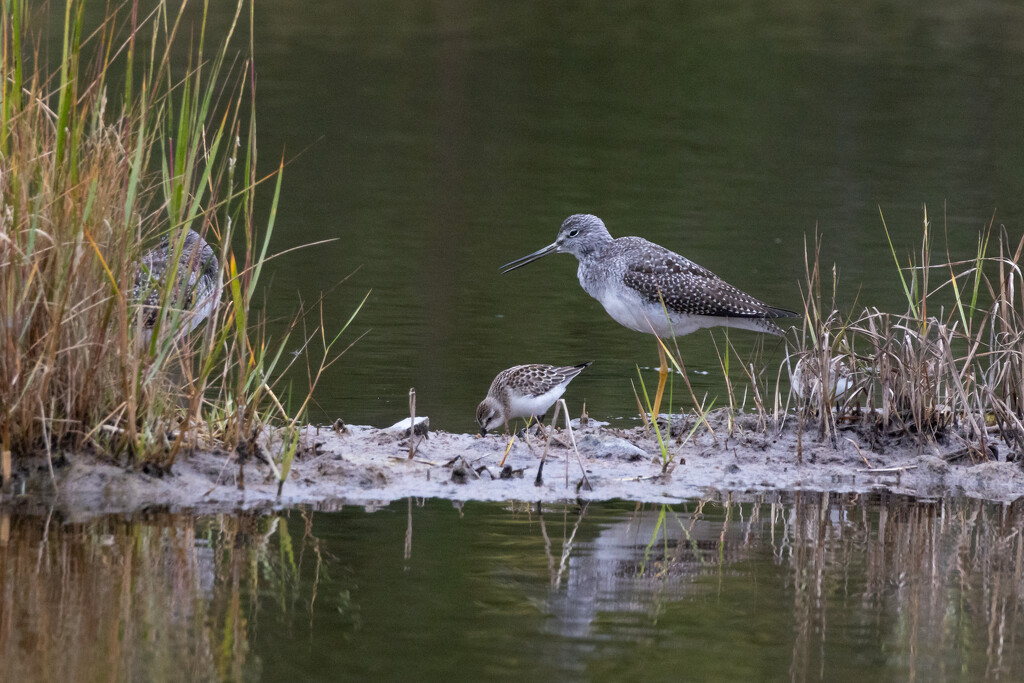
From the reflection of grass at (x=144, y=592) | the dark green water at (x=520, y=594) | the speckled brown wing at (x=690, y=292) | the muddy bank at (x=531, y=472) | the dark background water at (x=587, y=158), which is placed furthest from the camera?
the dark background water at (x=587, y=158)

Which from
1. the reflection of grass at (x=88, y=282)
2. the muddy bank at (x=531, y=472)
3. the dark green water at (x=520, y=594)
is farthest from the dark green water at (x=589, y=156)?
the dark green water at (x=520, y=594)

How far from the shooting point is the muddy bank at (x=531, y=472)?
6.03m

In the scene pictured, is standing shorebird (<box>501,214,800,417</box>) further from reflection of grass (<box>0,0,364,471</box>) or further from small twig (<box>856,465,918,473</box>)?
reflection of grass (<box>0,0,364,471</box>)

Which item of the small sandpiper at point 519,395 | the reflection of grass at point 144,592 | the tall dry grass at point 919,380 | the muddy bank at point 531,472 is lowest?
the reflection of grass at point 144,592

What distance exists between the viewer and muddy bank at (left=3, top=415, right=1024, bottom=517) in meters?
6.03

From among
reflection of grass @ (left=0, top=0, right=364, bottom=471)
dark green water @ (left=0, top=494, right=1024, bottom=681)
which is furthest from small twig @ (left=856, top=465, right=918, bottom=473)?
reflection of grass @ (left=0, top=0, right=364, bottom=471)

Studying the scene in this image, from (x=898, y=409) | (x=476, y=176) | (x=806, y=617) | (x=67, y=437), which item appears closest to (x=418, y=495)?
(x=67, y=437)

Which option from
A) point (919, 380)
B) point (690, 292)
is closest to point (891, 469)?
point (919, 380)

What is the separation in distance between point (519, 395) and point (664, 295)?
125 cm

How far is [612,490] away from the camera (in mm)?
6715

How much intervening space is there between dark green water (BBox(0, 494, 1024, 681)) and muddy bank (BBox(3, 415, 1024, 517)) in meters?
0.18

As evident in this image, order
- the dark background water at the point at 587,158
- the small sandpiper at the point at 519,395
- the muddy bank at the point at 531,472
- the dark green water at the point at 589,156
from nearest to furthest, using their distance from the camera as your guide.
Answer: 1. the muddy bank at the point at 531,472
2. the small sandpiper at the point at 519,395
3. the dark background water at the point at 587,158
4. the dark green water at the point at 589,156

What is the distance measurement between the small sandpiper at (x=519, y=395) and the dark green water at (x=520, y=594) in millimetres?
1816

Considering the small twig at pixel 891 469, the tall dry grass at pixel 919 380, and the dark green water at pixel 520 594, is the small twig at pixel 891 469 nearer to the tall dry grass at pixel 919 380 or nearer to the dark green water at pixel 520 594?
the tall dry grass at pixel 919 380
